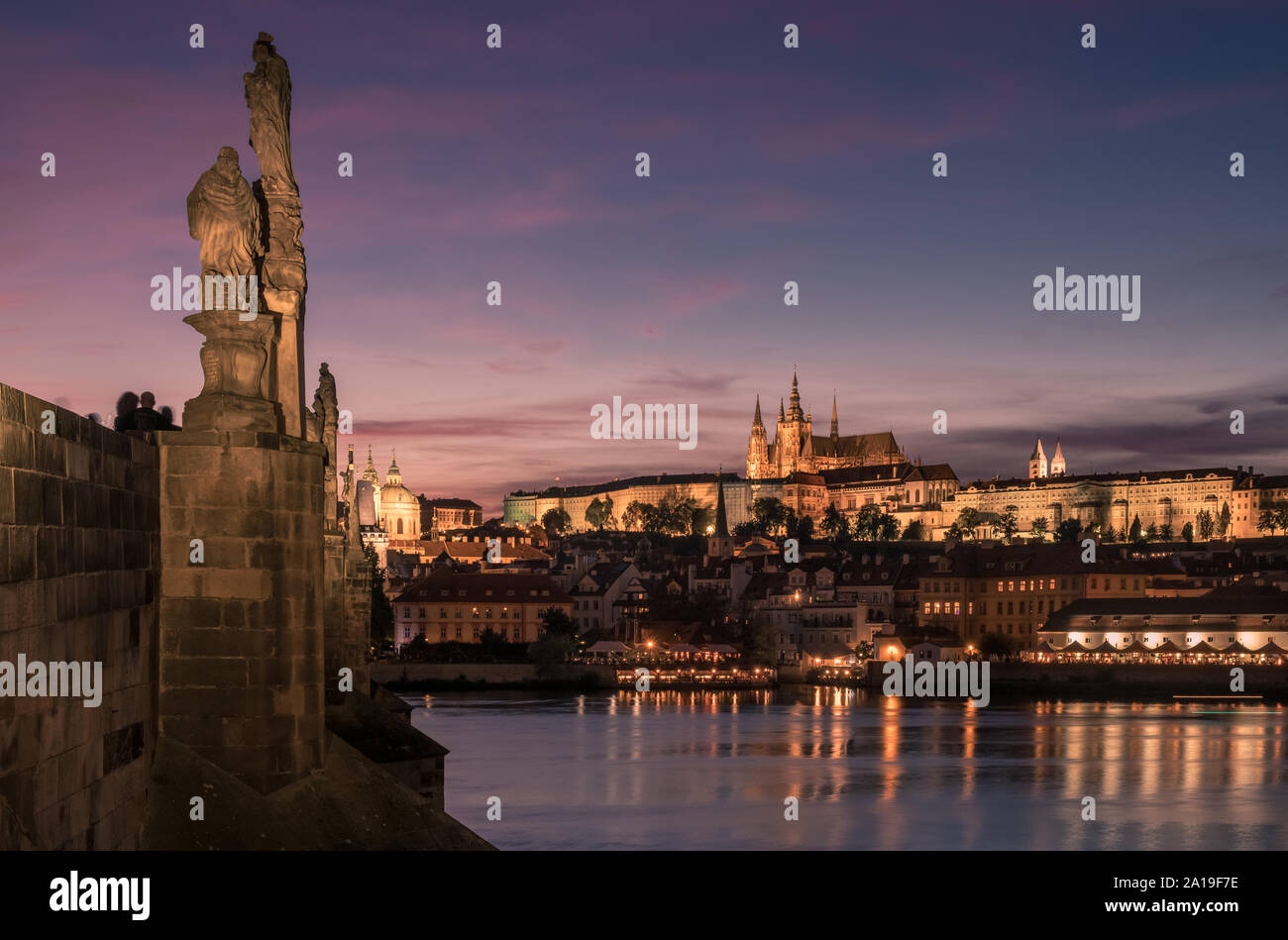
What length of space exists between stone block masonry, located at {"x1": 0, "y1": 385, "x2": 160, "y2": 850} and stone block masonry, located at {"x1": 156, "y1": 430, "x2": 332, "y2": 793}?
12cm

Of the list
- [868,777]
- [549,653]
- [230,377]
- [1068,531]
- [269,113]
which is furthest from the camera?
[1068,531]

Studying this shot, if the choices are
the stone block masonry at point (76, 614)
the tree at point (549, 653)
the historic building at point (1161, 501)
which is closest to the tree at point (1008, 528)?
the historic building at point (1161, 501)

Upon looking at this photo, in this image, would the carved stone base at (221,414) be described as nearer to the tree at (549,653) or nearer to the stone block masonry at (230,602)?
the stone block masonry at (230,602)

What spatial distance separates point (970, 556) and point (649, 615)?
66.8ft

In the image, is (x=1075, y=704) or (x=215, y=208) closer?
(x=215, y=208)

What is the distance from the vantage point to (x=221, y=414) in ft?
26.2

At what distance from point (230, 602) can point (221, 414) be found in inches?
35.8

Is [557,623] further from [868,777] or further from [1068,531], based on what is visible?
[1068,531]

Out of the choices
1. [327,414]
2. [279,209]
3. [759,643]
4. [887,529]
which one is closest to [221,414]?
[279,209]

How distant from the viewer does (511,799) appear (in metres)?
38.9

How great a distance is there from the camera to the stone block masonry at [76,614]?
5.76 metres

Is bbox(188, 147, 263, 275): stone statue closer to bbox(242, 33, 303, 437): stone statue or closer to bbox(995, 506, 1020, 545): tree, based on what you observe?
bbox(242, 33, 303, 437): stone statue
